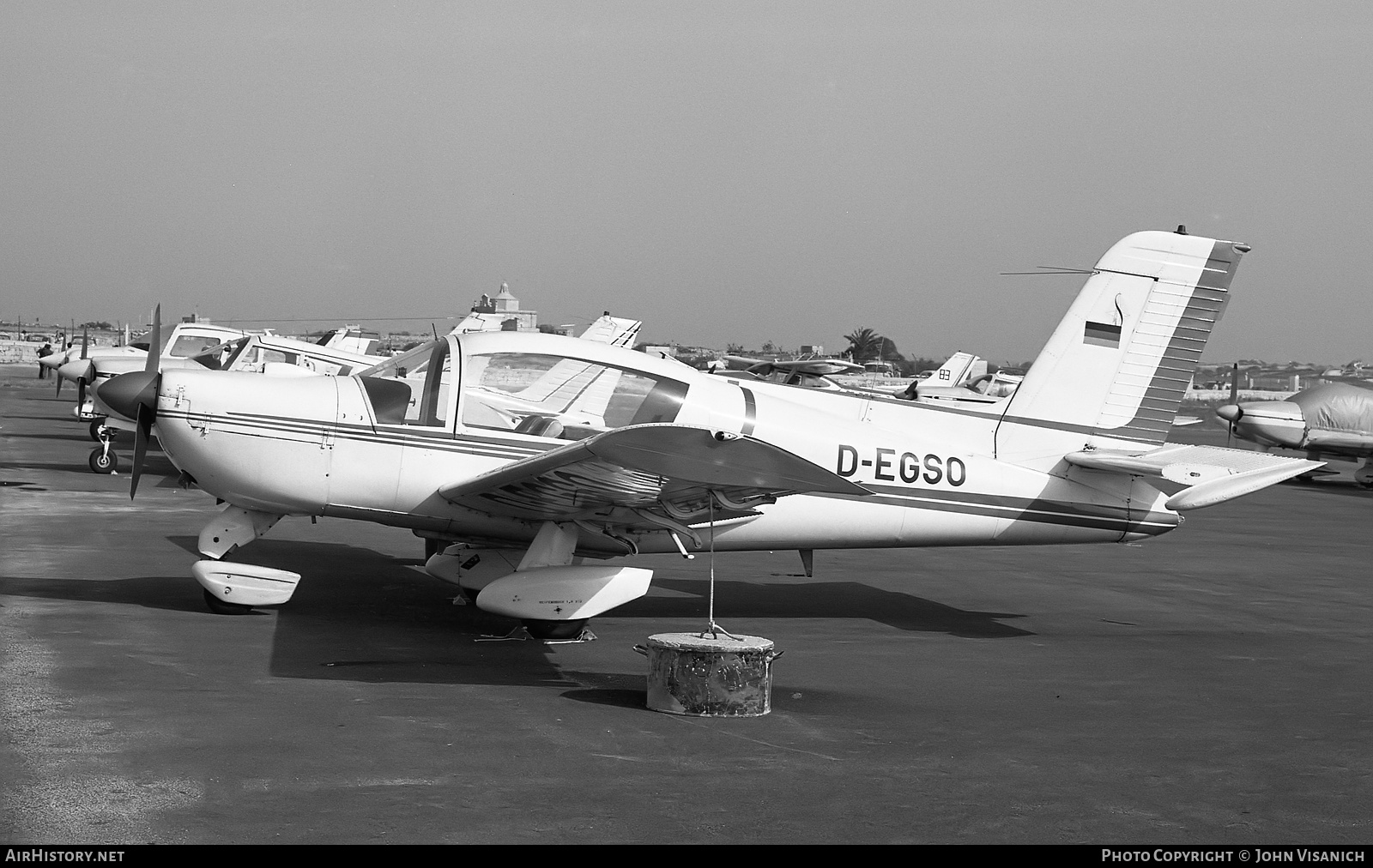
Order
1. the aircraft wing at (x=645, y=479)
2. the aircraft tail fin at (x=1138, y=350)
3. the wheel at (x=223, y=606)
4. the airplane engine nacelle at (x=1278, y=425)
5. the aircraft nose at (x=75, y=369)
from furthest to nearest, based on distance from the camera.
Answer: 1. the airplane engine nacelle at (x=1278, y=425)
2. the aircraft nose at (x=75, y=369)
3. the aircraft tail fin at (x=1138, y=350)
4. the wheel at (x=223, y=606)
5. the aircraft wing at (x=645, y=479)

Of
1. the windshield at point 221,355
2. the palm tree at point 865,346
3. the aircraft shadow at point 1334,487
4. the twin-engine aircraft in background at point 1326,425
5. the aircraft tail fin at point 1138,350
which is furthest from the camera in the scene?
the palm tree at point 865,346

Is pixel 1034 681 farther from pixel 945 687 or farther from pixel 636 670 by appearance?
pixel 636 670

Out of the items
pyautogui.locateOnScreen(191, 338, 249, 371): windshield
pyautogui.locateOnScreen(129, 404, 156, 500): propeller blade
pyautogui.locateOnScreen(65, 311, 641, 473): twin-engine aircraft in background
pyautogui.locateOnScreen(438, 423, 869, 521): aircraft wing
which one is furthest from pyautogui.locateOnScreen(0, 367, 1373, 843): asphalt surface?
pyautogui.locateOnScreen(191, 338, 249, 371): windshield

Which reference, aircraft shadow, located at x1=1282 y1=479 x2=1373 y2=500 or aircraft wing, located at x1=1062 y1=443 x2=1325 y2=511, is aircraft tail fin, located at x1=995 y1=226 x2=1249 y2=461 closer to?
aircraft wing, located at x1=1062 y1=443 x2=1325 y2=511

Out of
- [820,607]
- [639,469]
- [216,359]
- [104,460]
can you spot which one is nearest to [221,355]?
[216,359]

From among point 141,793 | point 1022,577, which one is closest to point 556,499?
point 141,793

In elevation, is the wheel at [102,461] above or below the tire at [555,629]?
below

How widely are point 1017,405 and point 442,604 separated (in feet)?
15.6

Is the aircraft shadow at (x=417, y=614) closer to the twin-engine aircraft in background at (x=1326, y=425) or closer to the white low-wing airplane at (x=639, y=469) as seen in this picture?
the white low-wing airplane at (x=639, y=469)

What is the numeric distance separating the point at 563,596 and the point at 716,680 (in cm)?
181

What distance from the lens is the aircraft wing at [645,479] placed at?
245 inches

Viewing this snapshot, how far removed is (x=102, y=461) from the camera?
63.0 ft

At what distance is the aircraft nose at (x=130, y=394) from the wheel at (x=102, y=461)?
12.0 meters

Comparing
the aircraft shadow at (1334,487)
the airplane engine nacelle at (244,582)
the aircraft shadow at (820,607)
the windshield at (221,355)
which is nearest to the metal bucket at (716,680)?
the aircraft shadow at (820,607)
